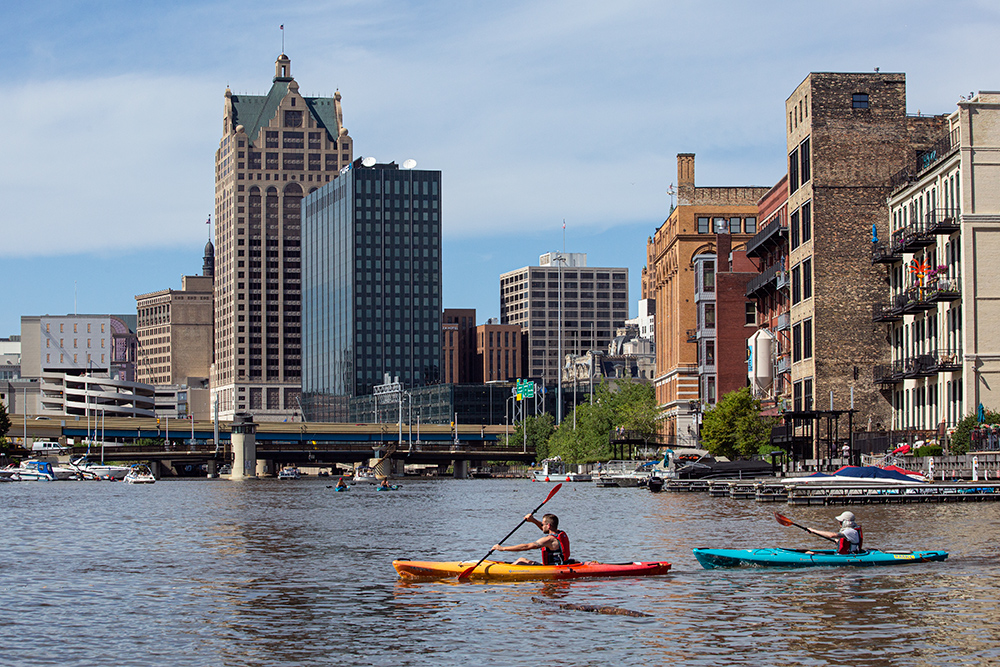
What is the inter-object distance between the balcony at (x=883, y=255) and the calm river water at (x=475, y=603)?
113 feet

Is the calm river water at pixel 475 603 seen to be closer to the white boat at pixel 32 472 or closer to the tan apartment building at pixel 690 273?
the tan apartment building at pixel 690 273

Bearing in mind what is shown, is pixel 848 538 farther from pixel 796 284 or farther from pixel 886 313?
pixel 796 284

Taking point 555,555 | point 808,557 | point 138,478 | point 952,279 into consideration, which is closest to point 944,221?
point 952,279

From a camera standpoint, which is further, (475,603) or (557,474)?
(557,474)

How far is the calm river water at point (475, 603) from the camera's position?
25.9 meters

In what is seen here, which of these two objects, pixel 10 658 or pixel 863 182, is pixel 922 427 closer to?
pixel 863 182

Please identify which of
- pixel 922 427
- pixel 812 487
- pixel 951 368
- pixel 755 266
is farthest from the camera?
pixel 755 266

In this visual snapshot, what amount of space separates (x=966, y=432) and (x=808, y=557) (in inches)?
1597

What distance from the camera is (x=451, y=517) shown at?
237ft

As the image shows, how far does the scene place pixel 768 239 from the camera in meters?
113

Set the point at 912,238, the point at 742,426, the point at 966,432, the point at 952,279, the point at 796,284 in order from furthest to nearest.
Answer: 1. the point at 742,426
2. the point at 796,284
3. the point at 912,238
4. the point at 952,279
5. the point at 966,432

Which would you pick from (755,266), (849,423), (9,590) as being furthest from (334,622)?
(755,266)

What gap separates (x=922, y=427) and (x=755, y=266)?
5311cm

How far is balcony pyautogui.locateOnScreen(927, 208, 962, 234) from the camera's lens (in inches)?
3123
